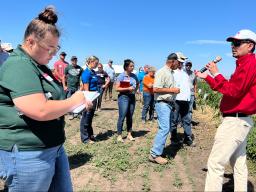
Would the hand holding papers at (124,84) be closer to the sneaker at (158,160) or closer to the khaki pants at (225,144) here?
the sneaker at (158,160)

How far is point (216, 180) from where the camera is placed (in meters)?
4.40

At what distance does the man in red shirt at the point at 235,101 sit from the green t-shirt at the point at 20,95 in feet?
7.95

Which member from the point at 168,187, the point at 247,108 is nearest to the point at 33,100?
the point at 247,108

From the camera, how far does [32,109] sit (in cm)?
217

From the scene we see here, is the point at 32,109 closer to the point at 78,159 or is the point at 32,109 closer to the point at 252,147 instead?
the point at 78,159

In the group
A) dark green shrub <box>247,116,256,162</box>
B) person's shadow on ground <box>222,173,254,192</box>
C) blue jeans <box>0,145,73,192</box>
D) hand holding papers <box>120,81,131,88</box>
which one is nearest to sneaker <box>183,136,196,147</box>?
dark green shrub <box>247,116,256,162</box>

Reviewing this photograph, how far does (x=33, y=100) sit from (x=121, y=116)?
6.27 meters

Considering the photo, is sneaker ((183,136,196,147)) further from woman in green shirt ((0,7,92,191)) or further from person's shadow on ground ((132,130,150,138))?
woman in green shirt ((0,7,92,191))

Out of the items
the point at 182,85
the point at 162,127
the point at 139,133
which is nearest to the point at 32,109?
the point at 162,127

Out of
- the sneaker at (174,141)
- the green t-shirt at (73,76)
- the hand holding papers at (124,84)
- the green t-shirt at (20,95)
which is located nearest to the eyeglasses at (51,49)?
the green t-shirt at (20,95)

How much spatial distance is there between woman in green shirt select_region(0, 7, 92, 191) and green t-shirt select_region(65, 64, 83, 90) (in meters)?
9.43

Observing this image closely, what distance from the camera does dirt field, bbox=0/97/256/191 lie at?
5.54m

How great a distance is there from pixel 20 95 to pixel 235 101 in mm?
2892

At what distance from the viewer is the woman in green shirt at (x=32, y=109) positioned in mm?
2188
